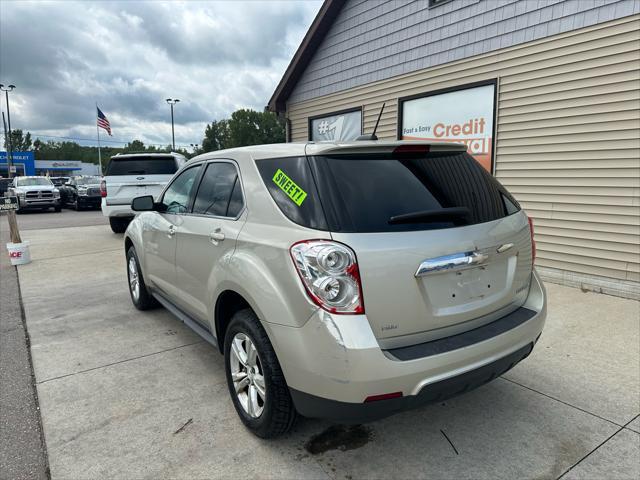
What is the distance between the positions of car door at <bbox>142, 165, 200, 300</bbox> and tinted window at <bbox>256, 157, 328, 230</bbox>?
1276 mm

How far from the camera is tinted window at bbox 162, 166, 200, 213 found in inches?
143

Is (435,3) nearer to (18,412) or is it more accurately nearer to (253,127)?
(18,412)

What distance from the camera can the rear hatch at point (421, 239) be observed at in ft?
6.75

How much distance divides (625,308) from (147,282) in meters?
5.22

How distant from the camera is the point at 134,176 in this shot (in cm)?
1018

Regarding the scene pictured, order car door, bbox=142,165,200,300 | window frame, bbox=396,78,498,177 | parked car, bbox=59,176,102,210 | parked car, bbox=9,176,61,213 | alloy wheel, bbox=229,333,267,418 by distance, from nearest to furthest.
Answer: alloy wheel, bbox=229,333,267,418
car door, bbox=142,165,200,300
window frame, bbox=396,78,498,177
parked car, bbox=9,176,61,213
parked car, bbox=59,176,102,210

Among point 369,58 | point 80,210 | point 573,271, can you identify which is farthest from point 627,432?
point 80,210

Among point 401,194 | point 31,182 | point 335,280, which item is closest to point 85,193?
point 31,182


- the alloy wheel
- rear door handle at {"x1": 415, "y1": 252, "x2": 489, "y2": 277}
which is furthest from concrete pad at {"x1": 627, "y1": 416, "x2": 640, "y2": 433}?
the alloy wheel

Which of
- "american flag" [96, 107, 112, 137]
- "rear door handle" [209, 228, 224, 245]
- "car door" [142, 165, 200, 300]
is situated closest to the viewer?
"rear door handle" [209, 228, 224, 245]

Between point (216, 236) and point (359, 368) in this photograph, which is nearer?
point (359, 368)

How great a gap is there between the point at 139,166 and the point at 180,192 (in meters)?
7.22

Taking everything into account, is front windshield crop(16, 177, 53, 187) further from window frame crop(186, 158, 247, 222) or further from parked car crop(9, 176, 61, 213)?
window frame crop(186, 158, 247, 222)

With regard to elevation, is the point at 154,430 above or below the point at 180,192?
below
